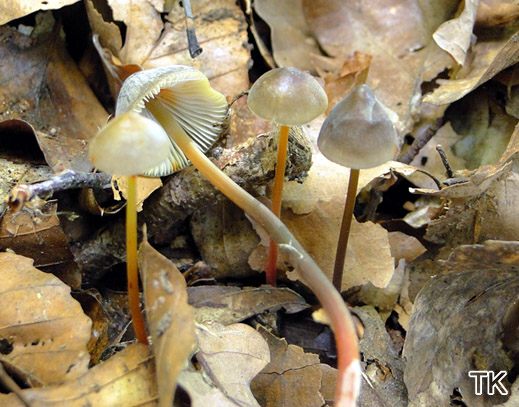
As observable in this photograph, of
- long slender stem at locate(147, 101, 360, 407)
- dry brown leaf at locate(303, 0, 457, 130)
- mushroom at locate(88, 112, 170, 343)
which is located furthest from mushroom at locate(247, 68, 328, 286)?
dry brown leaf at locate(303, 0, 457, 130)

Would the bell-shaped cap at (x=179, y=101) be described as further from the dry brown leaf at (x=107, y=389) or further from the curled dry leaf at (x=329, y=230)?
the dry brown leaf at (x=107, y=389)

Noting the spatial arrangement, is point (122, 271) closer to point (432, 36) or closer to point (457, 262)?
point (457, 262)

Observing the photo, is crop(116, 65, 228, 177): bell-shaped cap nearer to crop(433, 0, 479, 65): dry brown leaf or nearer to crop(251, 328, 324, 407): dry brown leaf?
crop(251, 328, 324, 407): dry brown leaf

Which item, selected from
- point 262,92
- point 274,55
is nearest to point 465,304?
point 262,92

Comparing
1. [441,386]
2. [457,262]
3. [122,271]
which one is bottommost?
[441,386]

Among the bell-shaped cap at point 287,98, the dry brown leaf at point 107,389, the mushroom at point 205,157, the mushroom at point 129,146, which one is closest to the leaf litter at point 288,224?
the dry brown leaf at point 107,389

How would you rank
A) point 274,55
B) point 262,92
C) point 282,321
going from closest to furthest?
point 262,92 < point 282,321 < point 274,55
